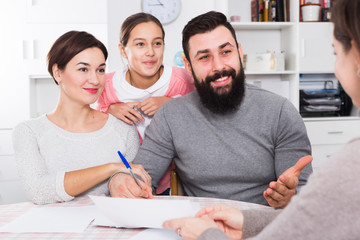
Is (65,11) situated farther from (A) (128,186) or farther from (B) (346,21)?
(B) (346,21)

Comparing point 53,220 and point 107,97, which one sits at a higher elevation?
point 107,97

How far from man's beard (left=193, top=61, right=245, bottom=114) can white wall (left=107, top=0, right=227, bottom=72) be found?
1798 millimetres

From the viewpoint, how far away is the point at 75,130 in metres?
1.70

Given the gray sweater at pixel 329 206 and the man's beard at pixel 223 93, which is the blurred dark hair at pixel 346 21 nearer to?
the gray sweater at pixel 329 206

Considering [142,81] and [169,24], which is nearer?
[142,81]

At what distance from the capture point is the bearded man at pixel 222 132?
1624mm

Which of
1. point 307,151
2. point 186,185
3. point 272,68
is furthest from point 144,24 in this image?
point 272,68

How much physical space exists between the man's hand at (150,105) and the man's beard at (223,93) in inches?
9.7

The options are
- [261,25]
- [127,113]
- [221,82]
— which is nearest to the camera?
[221,82]

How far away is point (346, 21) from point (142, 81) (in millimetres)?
1427

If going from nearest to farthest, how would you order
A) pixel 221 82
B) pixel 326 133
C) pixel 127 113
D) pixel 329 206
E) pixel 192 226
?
pixel 329 206 → pixel 192 226 → pixel 221 82 → pixel 127 113 → pixel 326 133

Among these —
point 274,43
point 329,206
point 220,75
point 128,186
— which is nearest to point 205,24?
point 220,75

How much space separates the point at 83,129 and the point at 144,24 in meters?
0.64

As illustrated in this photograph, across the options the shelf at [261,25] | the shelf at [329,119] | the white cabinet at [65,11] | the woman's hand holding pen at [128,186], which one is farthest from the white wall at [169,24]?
the woman's hand holding pen at [128,186]
